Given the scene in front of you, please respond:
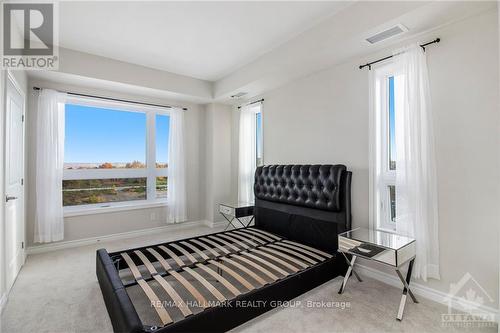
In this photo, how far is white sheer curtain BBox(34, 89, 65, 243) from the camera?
334cm

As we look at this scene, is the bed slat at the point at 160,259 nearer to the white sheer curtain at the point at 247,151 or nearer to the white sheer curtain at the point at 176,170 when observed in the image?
the white sheer curtain at the point at 176,170

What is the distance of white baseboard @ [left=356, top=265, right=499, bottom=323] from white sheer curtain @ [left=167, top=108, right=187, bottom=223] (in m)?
3.19

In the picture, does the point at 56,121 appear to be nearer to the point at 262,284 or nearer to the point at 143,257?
the point at 143,257

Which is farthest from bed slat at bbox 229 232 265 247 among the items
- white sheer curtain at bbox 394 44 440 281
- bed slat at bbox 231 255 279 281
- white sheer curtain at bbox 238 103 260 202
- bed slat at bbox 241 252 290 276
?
white sheer curtain at bbox 394 44 440 281

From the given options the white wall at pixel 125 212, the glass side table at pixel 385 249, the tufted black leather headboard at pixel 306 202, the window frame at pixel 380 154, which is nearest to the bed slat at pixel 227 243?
the tufted black leather headboard at pixel 306 202

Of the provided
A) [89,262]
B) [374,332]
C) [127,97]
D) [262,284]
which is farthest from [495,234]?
[127,97]

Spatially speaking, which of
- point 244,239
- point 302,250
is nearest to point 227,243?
point 244,239

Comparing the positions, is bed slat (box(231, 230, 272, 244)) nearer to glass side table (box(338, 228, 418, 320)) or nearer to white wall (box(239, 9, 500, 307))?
glass side table (box(338, 228, 418, 320))

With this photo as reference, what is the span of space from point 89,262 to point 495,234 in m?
4.25

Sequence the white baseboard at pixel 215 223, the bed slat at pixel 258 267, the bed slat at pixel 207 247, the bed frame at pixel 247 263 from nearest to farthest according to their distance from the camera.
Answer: the bed frame at pixel 247 263
the bed slat at pixel 258 267
the bed slat at pixel 207 247
the white baseboard at pixel 215 223

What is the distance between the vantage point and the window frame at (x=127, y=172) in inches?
149

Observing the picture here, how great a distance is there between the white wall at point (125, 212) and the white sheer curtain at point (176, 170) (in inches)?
8.7

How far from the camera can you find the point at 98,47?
3.15m

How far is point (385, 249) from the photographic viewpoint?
196cm
